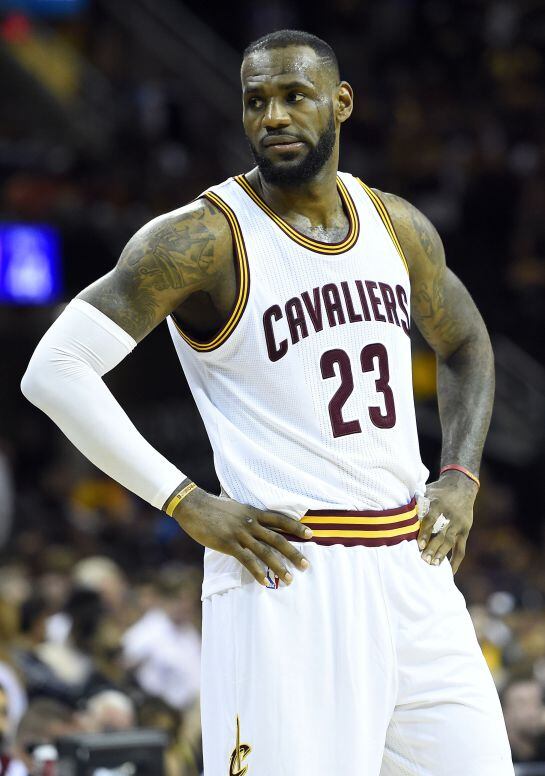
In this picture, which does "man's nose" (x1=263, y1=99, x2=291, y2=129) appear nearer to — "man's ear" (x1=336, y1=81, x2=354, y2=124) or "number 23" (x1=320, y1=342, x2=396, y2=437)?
"man's ear" (x1=336, y1=81, x2=354, y2=124)

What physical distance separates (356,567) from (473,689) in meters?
0.45

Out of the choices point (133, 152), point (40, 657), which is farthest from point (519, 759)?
point (133, 152)

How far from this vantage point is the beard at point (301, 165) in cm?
397

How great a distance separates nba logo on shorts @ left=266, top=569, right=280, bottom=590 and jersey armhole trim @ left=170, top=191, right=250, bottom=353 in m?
0.62

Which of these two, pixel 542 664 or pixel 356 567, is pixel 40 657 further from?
pixel 356 567

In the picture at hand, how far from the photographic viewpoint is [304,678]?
3.65 meters

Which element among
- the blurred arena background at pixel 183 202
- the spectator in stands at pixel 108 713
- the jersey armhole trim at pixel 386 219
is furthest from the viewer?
the blurred arena background at pixel 183 202

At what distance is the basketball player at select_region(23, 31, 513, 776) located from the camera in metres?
3.68

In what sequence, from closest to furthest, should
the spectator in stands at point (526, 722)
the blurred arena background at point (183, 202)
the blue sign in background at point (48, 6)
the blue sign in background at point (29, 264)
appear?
1. the spectator in stands at point (526, 722)
2. the blurred arena background at point (183, 202)
3. the blue sign in background at point (48, 6)
4. the blue sign in background at point (29, 264)

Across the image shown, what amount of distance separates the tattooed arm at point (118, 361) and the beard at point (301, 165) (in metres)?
0.27

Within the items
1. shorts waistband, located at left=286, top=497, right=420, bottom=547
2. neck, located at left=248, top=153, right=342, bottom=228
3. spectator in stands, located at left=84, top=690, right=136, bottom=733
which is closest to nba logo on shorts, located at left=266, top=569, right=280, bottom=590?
shorts waistband, located at left=286, top=497, right=420, bottom=547

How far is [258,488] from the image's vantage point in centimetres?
379

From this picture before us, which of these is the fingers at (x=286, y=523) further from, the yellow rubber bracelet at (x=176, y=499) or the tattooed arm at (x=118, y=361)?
the yellow rubber bracelet at (x=176, y=499)

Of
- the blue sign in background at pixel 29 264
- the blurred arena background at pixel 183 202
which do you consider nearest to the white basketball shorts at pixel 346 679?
the blurred arena background at pixel 183 202
